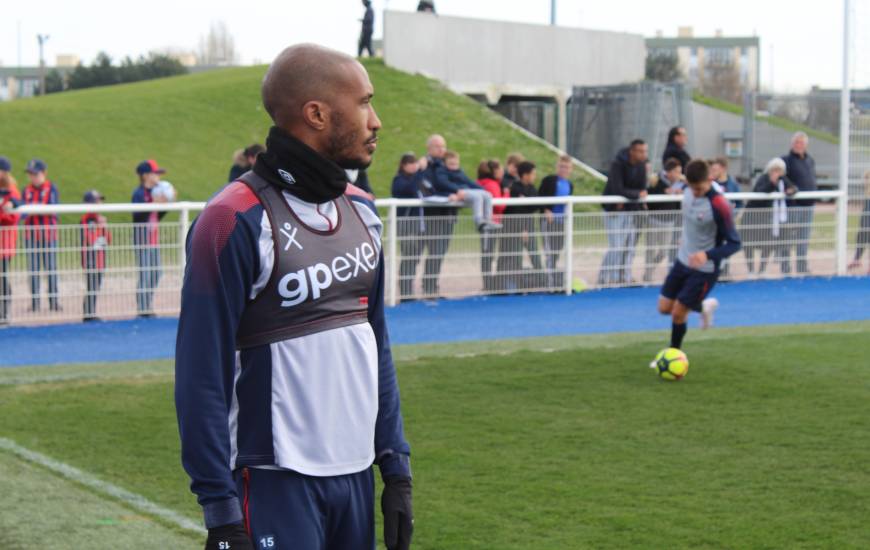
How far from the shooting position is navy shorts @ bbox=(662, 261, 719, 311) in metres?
10.5

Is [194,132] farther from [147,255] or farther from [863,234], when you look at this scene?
[147,255]

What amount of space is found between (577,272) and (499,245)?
4.70ft

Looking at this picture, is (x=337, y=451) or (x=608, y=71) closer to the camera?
(x=337, y=451)

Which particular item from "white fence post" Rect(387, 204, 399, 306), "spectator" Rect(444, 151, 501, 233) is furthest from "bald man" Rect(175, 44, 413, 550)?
"spectator" Rect(444, 151, 501, 233)

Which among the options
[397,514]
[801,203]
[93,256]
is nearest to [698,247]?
[93,256]

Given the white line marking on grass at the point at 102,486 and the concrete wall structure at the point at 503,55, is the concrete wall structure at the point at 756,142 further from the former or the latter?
the white line marking on grass at the point at 102,486

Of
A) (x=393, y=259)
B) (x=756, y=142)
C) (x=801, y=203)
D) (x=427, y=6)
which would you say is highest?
(x=427, y=6)

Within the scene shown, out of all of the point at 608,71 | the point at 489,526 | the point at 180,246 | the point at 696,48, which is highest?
the point at 696,48

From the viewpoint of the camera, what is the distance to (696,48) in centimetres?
14562

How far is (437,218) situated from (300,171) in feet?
40.7

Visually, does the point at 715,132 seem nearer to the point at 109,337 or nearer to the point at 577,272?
the point at 577,272

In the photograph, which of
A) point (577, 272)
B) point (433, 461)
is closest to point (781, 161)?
point (577, 272)

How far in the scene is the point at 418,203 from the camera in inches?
607

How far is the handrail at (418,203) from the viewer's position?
13.1m
